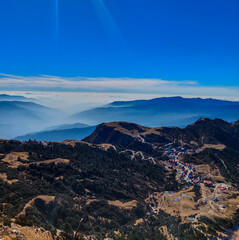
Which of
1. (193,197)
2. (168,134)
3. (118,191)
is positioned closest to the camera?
(118,191)

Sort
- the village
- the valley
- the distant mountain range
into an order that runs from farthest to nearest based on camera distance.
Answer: the distant mountain range
the village
the valley

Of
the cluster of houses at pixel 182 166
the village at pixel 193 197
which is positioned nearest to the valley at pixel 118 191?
the cluster of houses at pixel 182 166

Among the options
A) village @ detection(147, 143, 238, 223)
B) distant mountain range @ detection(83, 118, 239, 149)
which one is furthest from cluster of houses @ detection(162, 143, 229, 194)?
distant mountain range @ detection(83, 118, 239, 149)

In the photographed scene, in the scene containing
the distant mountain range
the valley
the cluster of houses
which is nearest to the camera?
the valley

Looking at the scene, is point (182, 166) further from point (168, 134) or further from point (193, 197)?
point (168, 134)

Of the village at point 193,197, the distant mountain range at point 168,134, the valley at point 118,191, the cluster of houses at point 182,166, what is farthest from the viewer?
the distant mountain range at point 168,134

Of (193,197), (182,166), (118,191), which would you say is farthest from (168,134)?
(118,191)

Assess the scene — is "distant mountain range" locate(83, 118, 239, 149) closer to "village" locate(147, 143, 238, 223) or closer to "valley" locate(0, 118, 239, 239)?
"valley" locate(0, 118, 239, 239)

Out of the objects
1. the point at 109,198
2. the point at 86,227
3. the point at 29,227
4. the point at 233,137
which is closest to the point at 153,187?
the point at 109,198

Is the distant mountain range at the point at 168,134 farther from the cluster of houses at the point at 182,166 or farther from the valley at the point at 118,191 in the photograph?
the valley at the point at 118,191

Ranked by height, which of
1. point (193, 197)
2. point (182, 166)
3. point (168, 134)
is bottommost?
point (182, 166)

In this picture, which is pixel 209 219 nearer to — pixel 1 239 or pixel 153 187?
pixel 153 187
